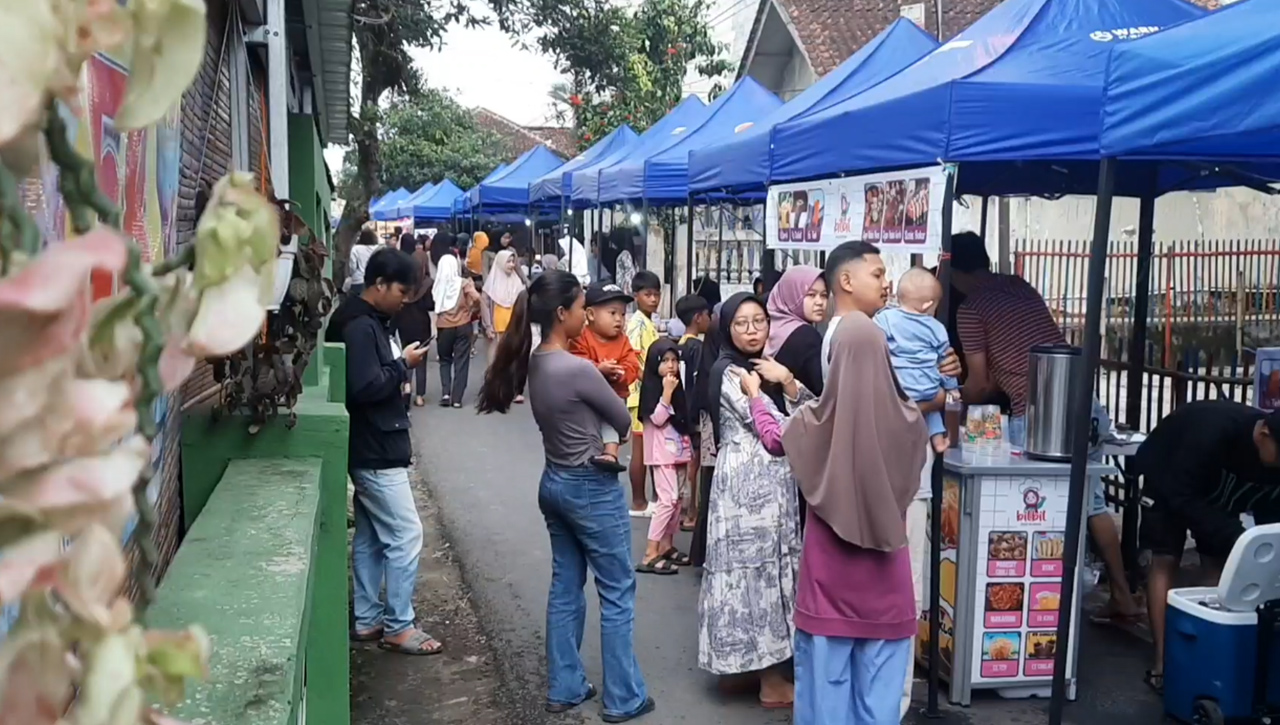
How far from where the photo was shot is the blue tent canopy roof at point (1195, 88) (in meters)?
3.44

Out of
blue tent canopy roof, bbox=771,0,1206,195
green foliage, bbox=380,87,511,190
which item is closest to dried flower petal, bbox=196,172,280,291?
blue tent canopy roof, bbox=771,0,1206,195

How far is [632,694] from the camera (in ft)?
16.1

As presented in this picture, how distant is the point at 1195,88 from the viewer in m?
3.50

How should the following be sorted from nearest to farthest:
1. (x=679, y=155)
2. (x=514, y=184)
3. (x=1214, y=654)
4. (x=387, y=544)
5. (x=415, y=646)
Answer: (x=1214, y=654)
(x=387, y=544)
(x=415, y=646)
(x=679, y=155)
(x=514, y=184)

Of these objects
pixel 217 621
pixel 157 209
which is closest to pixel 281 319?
pixel 157 209

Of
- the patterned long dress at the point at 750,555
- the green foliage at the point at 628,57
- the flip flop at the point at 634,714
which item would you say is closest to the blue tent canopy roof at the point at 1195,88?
the patterned long dress at the point at 750,555

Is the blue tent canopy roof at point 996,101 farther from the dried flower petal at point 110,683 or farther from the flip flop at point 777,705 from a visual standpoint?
the dried flower petal at point 110,683

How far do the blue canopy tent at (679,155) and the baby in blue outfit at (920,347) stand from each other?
236 inches

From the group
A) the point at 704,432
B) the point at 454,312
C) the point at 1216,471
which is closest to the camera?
the point at 1216,471

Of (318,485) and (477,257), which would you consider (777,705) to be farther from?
(477,257)

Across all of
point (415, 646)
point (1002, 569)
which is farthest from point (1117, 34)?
point (415, 646)

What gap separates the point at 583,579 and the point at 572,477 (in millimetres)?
530

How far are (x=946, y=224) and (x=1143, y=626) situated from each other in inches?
104

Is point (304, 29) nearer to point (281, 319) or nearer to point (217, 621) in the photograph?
point (281, 319)
